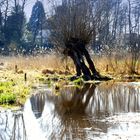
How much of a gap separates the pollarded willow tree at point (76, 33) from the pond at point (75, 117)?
7.58m

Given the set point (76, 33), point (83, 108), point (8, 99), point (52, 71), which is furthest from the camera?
point (52, 71)

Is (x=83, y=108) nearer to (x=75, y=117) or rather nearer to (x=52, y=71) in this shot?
(x=75, y=117)

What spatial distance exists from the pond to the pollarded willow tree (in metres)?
7.58

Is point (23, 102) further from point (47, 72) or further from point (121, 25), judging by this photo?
point (121, 25)

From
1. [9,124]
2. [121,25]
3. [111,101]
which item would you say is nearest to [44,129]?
[9,124]

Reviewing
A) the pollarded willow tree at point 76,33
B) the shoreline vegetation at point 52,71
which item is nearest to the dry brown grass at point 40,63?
the shoreline vegetation at point 52,71

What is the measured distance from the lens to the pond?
9297 millimetres

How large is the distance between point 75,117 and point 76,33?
14473mm

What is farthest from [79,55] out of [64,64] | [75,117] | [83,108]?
[75,117]

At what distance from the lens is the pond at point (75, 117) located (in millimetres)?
9297

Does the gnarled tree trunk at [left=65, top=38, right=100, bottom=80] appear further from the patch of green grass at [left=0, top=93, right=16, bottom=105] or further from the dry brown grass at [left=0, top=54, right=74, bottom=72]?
the patch of green grass at [left=0, top=93, right=16, bottom=105]

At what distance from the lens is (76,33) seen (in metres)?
25.9

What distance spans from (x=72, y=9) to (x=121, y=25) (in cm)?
3982

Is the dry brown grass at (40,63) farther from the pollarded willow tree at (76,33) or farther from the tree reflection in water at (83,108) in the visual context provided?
the tree reflection in water at (83,108)
